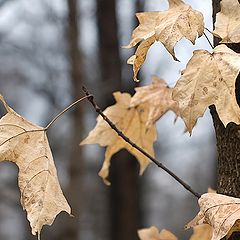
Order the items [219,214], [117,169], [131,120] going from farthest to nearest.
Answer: [117,169] → [131,120] → [219,214]

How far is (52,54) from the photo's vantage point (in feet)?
21.4

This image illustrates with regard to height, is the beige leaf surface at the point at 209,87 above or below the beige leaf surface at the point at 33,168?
above

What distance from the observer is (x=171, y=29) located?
2.94 ft

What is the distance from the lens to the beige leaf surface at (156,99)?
130 cm

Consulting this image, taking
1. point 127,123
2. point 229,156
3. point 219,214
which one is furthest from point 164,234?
point 219,214

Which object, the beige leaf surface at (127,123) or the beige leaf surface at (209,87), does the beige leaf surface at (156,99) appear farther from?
the beige leaf surface at (209,87)

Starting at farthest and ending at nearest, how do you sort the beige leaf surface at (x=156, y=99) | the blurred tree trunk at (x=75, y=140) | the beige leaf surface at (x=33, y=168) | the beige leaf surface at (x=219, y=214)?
the blurred tree trunk at (x=75, y=140)
the beige leaf surface at (x=156, y=99)
the beige leaf surface at (x=33, y=168)
the beige leaf surface at (x=219, y=214)

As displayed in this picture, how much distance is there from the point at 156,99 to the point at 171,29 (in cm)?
44

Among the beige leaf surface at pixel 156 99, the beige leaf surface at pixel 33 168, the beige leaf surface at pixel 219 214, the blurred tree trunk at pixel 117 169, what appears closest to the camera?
the beige leaf surface at pixel 219 214

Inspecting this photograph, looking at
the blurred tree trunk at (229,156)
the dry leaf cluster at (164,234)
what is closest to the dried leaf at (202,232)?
the dry leaf cluster at (164,234)

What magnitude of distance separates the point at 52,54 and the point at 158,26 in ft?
18.7

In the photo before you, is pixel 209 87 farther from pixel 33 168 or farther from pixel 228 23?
pixel 33 168

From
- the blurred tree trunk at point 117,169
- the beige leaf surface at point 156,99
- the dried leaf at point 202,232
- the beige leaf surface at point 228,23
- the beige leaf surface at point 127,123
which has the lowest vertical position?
the blurred tree trunk at point 117,169

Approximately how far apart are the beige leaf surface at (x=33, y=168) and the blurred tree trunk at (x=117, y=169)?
4.34 m
